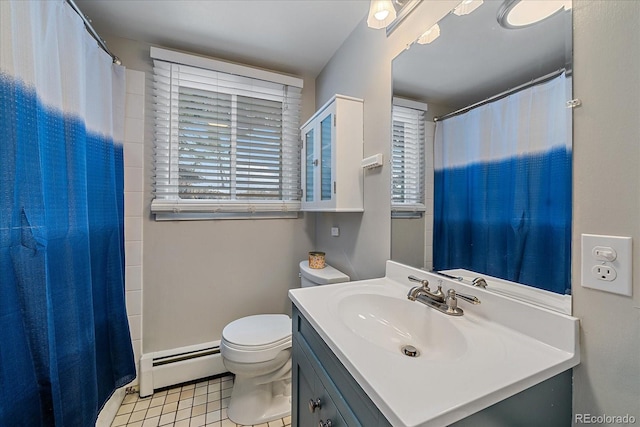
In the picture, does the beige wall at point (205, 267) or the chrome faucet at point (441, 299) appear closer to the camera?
the chrome faucet at point (441, 299)

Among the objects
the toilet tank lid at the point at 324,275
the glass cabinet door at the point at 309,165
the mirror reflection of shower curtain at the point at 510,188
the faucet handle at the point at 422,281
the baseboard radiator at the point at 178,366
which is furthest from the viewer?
the glass cabinet door at the point at 309,165

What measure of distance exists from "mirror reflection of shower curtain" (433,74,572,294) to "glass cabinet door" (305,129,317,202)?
0.86 metres

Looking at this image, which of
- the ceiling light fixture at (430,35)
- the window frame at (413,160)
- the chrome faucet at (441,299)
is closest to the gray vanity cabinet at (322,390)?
the chrome faucet at (441,299)

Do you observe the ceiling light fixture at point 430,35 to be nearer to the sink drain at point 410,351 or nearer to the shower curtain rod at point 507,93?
the shower curtain rod at point 507,93

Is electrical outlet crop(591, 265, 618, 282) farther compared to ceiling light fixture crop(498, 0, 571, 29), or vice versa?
ceiling light fixture crop(498, 0, 571, 29)

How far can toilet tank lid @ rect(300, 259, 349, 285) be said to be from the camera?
1482 millimetres

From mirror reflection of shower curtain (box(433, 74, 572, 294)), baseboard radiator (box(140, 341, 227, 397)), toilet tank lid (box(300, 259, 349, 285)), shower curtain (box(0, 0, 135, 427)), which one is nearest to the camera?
mirror reflection of shower curtain (box(433, 74, 572, 294))

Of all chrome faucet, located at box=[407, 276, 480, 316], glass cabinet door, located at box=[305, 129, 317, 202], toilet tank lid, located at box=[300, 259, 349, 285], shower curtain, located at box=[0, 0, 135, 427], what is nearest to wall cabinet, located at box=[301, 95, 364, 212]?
glass cabinet door, located at box=[305, 129, 317, 202]

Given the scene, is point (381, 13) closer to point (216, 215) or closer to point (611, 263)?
point (611, 263)

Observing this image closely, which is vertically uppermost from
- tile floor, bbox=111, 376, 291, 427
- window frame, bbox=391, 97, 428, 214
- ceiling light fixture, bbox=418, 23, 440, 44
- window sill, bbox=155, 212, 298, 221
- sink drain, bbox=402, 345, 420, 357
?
ceiling light fixture, bbox=418, 23, 440, 44

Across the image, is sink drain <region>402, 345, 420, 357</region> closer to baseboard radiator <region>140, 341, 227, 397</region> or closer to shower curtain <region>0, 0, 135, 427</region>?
shower curtain <region>0, 0, 135, 427</region>

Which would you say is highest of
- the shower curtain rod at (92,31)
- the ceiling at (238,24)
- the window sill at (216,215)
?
the ceiling at (238,24)

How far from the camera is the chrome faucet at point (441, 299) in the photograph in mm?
837

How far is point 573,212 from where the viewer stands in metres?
0.64
